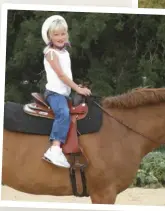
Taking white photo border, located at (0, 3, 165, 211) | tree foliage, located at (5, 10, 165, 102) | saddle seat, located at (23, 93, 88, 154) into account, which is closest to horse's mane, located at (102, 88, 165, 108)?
saddle seat, located at (23, 93, 88, 154)

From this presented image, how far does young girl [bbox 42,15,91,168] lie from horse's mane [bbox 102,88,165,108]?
0.98 ft

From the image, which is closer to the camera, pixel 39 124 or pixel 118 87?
pixel 39 124

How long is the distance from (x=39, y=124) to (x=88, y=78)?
947 millimetres

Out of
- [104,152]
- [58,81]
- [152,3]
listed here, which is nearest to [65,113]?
[58,81]

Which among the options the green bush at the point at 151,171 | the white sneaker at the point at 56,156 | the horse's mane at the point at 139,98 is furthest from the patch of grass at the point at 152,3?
the white sneaker at the point at 56,156

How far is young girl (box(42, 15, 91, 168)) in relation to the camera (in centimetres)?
337

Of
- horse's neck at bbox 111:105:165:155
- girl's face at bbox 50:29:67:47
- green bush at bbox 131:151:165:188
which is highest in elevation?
girl's face at bbox 50:29:67:47

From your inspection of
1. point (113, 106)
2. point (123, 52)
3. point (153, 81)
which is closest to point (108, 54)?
point (123, 52)

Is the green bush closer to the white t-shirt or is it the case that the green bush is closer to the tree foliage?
the tree foliage

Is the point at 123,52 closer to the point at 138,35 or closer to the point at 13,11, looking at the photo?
the point at 138,35

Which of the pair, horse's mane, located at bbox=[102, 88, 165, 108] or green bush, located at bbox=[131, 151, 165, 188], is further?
green bush, located at bbox=[131, 151, 165, 188]

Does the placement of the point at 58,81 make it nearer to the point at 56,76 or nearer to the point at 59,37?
the point at 56,76

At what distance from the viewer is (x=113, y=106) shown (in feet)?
11.8

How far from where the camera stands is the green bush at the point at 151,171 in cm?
544
